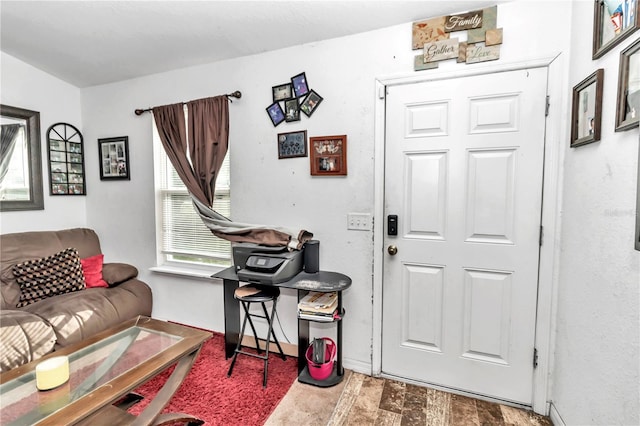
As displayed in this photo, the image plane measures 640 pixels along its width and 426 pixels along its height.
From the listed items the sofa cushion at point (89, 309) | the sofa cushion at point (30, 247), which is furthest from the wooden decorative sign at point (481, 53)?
the sofa cushion at point (30, 247)

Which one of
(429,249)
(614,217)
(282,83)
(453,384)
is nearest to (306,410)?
(453,384)

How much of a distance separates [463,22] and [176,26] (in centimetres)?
186

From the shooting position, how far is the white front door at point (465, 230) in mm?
1751

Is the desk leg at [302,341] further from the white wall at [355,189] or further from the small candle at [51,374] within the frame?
the small candle at [51,374]

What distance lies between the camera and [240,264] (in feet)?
7.03

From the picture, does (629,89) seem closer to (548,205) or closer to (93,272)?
(548,205)

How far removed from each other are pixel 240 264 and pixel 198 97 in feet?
4.90

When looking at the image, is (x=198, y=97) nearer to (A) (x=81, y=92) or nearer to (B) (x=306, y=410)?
(A) (x=81, y=92)

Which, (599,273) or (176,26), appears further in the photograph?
(176,26)

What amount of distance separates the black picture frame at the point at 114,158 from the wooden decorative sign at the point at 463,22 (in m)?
2.86

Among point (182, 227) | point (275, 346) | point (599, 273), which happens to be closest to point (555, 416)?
point (599, 273)

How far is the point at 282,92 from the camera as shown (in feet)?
7.47

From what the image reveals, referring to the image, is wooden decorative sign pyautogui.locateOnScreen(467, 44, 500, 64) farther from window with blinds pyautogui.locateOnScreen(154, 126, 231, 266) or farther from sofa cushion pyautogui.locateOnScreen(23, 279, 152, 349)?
sofa cushion pyautogui.locateOnScreen(23, 279, 152, 349)

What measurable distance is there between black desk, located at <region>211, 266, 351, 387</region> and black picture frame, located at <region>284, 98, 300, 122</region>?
→ 3.73 feet
